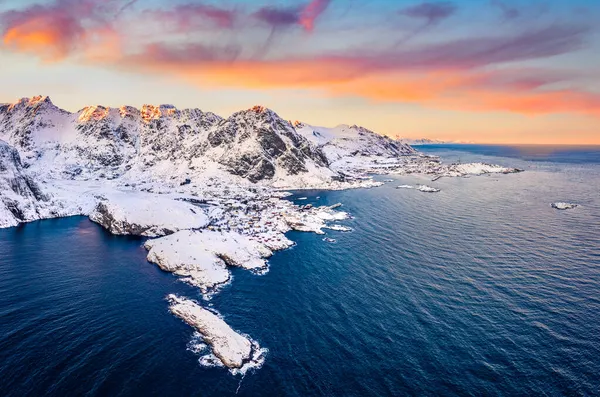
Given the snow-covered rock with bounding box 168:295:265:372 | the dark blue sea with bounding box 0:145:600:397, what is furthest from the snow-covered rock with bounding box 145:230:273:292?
the snow-covered rock with bounding box 168:295:265:372

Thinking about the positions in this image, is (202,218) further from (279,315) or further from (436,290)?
(436,290)

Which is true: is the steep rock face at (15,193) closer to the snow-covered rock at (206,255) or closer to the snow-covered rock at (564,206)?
the snow-covered rock at (206,255)

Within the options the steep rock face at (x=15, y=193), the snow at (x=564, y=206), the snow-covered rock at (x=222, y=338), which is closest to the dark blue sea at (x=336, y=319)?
the snow-covered rock at (x=222, y=338)

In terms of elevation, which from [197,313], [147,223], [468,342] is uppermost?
[147,223]

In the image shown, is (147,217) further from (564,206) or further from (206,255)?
(564,206)

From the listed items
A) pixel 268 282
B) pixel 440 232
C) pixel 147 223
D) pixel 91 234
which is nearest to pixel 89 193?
pixel 91 234

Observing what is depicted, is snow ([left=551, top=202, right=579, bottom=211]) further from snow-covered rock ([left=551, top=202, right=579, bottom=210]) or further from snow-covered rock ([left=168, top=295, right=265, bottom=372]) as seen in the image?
snow-covered rock ([left=168, top=295, right=265, bottom=372])
